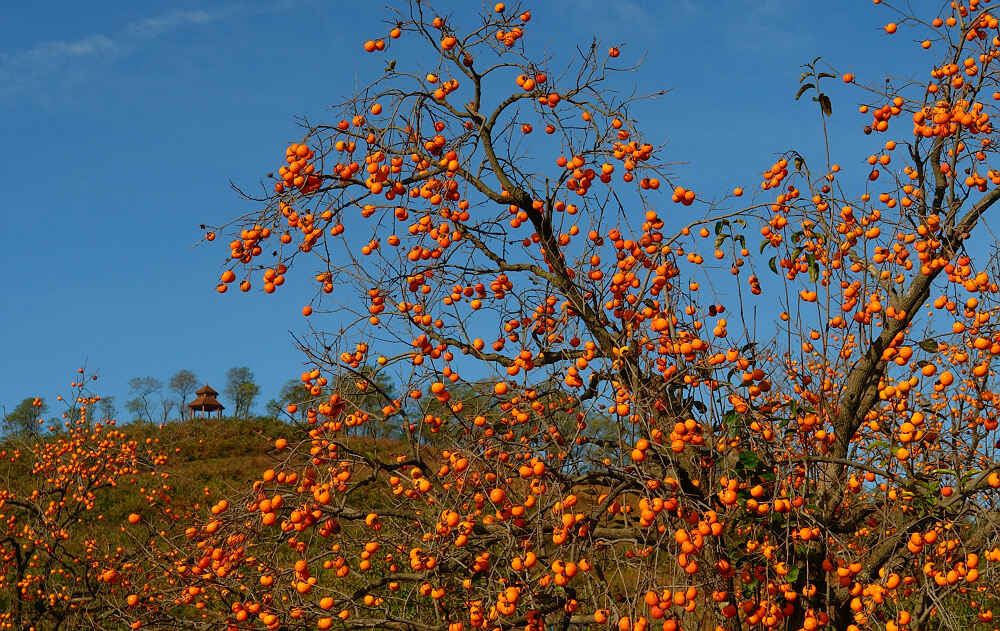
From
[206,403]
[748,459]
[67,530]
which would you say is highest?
[206,403]

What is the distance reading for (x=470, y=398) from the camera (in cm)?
429

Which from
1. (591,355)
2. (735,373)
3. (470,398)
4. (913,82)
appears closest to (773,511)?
(735,373)

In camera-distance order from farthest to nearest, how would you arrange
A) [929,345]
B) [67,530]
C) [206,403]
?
[206,403], [67,530], [929,345]

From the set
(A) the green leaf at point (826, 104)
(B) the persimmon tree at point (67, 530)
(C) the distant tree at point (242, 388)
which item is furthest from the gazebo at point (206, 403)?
(A) the green leaf at point (826, 104)

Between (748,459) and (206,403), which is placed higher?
(206,403)

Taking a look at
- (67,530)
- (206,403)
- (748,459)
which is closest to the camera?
(748,459)

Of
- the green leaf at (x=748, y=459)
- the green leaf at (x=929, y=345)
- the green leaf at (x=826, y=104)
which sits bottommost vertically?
the green leaf at (x=748, y=459)

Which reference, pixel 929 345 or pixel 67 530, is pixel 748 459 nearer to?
pixel 929 345

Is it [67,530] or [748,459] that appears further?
[67,530]

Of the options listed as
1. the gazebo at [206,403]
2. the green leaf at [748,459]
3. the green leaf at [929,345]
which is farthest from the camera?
the gazebo at [206,403]

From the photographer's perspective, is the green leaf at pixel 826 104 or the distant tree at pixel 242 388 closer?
the green leaf at pixel 826 104

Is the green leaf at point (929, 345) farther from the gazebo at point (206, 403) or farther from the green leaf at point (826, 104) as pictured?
the gazebo at point (206, 403)

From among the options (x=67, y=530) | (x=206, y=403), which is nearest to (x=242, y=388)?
(x=206, y=403)

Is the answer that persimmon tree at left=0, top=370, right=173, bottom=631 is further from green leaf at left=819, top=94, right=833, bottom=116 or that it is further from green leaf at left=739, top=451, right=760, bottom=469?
green leaf at left=819, top=94, right=833, bottom=116
